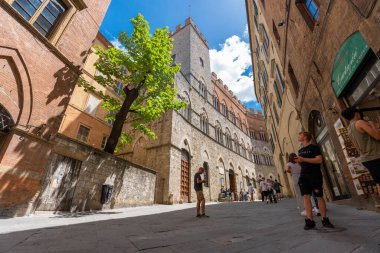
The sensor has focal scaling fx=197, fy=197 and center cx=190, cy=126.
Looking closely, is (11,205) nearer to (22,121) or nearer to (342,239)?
(22,121)

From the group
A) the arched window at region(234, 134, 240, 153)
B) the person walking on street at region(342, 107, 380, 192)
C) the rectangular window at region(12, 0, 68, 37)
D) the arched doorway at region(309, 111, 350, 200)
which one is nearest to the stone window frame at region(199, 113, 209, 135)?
the arched window at region(234, 134, 240, 153)

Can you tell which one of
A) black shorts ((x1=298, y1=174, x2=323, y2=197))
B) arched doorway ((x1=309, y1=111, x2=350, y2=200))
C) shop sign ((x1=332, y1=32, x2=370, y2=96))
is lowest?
black shorts ((x1=298, y1=174, x2=323, y2=197))

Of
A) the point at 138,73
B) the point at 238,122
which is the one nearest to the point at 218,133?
the point at 238,122

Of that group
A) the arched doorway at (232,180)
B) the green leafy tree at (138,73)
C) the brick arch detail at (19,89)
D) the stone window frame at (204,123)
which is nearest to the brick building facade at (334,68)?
the green leafy tree at (138,73)

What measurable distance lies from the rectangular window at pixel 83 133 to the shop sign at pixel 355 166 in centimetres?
1601

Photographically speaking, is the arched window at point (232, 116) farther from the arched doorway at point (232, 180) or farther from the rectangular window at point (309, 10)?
the rectangular window at point (309, 10)

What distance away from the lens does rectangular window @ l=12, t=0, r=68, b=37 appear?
6.79 m

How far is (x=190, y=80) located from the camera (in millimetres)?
21906

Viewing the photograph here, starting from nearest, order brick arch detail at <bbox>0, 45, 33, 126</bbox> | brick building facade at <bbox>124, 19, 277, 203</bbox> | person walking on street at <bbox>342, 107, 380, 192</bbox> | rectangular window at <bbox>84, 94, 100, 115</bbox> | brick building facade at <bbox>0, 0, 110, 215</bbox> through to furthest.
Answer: person walking on street at <bbox>342, 107, 380, 192</bbox> < brick building facade at <bbox>0, 0, 110, 215</bbox> < brick arch detail at <bbox>0, 45, 33, 126</bbox> < brick building facade at <bbox>124, 19, 277, 203</bbox> < rectangular window at <bbox>84, 94, 100, 115</bbox>

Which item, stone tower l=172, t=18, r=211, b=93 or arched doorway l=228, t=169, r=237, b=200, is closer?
stone tower l=172, t=18, r=211, b=93

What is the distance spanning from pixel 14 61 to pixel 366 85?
385 inches

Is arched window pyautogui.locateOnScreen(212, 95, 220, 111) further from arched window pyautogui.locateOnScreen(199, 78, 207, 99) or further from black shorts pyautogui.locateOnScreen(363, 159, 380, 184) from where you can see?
black shorts pyautogui.locateOnScreen(363, 159, 380, 184)

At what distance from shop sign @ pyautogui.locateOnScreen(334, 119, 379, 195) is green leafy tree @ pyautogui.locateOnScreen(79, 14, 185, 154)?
280 inches

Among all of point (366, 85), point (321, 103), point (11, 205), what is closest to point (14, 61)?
point (11, 205)
